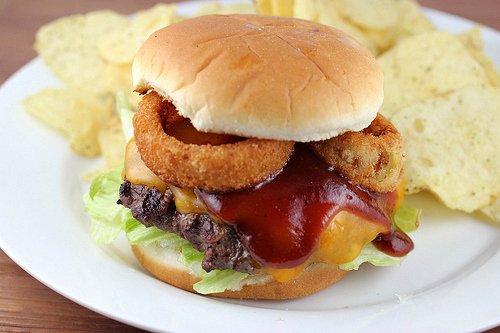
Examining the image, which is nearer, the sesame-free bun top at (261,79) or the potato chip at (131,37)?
the sesame-free bun top at (261,79)

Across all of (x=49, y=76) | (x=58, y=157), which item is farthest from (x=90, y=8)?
(x=58, y=157)

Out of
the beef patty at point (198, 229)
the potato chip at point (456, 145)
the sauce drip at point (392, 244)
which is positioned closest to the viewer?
the beef patty at point (198, 229)

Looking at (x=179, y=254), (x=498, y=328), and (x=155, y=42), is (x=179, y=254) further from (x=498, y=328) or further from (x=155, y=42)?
(x=498, y=328)

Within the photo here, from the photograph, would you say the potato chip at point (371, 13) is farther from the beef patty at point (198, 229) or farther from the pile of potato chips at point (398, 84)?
the beef patty at point (198, 229)

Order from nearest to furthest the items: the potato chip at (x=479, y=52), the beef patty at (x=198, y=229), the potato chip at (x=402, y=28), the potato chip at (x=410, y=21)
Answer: the beef patty at (x=198, y=229) < the potato chip at (x=479, y=52) < the potato chip at (x=402, y=28) < the potato chip at (x=410, y=21)

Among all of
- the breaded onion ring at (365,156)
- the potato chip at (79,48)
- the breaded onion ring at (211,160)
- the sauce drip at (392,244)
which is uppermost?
the breaded onion ring at (211,160)

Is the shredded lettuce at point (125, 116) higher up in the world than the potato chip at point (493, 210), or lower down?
higher up

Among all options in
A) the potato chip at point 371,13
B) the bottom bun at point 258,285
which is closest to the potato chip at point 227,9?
the potato chip at point 371,13
